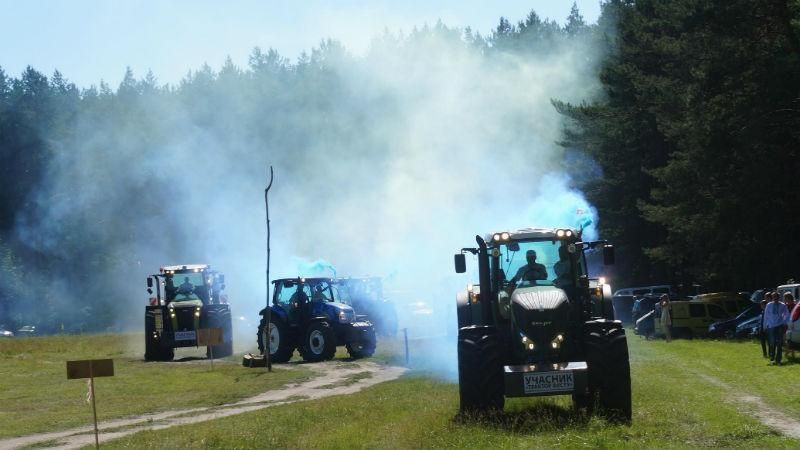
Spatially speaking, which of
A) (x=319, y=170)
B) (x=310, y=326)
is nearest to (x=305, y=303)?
(x=310, y=326)

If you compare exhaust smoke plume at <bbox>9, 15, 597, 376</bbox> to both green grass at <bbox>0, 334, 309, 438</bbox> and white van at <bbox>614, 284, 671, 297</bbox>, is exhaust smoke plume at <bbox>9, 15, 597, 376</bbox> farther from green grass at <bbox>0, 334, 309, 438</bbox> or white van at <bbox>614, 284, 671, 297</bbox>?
green grass at <bbox>0, 334, 309, 438</bbox>

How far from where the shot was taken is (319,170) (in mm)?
79312

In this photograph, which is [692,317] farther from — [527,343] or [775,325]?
[527,343]

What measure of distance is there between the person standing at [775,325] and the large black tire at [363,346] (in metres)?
13.1

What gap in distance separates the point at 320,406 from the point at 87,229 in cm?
6872

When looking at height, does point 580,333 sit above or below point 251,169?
below

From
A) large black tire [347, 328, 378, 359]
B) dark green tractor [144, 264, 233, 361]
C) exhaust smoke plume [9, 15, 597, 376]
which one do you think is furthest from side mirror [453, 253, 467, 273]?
exhaust smoke plume [9, 15, 597, 376]

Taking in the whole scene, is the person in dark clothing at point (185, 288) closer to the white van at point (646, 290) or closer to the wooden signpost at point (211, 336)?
the wooden signpost at point (211, 336)

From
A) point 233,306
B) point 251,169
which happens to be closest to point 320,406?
point 233,306

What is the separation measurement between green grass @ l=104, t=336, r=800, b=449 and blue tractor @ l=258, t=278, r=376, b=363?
40.9 ft

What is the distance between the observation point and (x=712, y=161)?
4247cm

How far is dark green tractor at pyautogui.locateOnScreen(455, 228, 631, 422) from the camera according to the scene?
51.3 feet

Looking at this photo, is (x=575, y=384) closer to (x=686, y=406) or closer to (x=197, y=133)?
(x=686, y=406)

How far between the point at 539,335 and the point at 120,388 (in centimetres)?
1443
